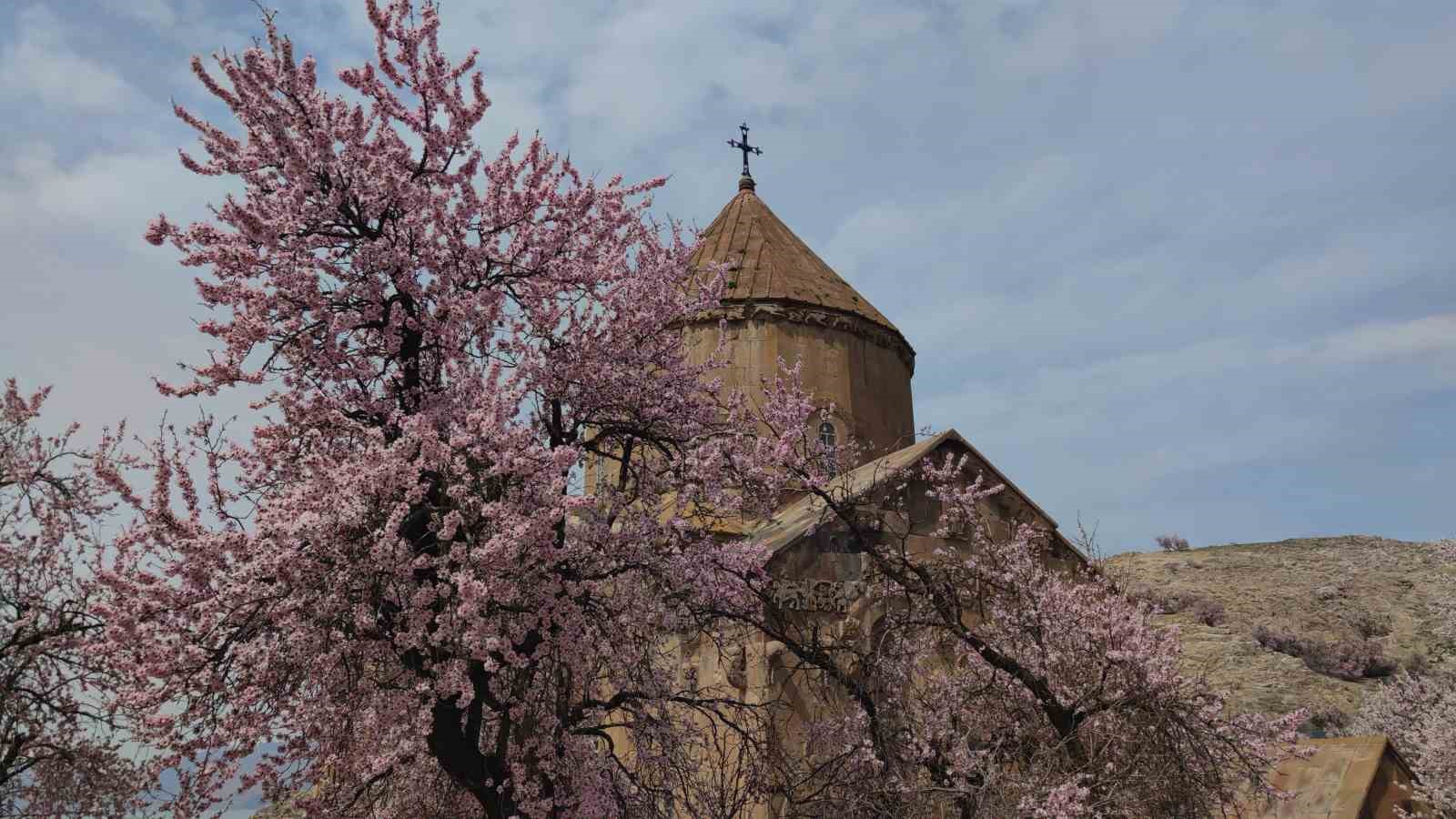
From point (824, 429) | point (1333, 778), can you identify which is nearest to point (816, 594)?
point (824, 429)

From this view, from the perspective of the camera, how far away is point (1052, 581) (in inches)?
517

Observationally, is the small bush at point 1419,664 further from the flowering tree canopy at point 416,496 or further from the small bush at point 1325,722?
the flowering tree canopy at point 416,496

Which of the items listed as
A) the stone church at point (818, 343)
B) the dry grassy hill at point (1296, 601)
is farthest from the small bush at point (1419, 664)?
the stone church at point (818, 343)

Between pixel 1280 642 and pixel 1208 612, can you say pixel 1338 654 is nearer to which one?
pixel 1280 642

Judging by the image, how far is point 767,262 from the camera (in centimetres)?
1994

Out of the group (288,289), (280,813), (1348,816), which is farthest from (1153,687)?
(280,813)

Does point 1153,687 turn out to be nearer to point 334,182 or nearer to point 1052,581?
point 1052,581

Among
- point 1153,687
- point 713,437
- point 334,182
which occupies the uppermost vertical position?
point 334,182

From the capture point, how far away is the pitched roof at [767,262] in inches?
748

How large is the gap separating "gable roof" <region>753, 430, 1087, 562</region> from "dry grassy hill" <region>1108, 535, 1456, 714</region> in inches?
384

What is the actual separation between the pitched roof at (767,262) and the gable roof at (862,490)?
4092 millimetres

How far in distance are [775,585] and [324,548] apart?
658 centimetres

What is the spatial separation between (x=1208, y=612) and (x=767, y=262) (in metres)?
24.1

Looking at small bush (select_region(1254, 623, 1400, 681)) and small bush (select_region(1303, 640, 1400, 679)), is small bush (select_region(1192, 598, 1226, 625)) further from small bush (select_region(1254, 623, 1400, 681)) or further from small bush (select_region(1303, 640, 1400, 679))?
small bush (select_region(1303, 640, 1400, 679))
